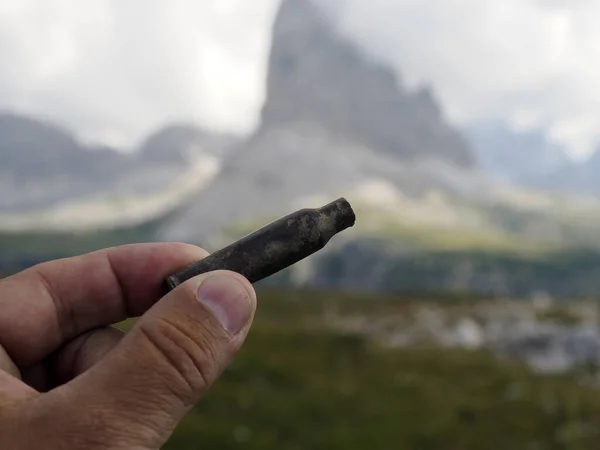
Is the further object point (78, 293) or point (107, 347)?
point (78, 293)

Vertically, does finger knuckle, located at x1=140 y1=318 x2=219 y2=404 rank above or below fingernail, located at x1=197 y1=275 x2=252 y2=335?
below

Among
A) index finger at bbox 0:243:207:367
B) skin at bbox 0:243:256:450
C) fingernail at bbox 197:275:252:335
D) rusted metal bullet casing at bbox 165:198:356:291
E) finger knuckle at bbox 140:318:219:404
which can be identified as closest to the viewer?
skin at bbox 0:243:256:450

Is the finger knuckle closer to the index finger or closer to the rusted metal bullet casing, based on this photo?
the rusted metal bullet casing

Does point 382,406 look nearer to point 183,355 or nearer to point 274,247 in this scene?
point 274,247

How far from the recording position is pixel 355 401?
17734 millimetres

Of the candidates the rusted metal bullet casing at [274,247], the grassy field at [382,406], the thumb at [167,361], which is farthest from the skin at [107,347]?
the grassy field at [382,406]

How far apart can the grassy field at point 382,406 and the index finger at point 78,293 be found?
823 cm

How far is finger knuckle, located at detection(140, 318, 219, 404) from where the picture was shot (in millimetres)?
3707

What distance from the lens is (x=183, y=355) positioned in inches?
149

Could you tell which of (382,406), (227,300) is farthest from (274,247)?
(382,406)

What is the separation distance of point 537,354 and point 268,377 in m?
18.3

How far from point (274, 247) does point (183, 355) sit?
4.61 feet

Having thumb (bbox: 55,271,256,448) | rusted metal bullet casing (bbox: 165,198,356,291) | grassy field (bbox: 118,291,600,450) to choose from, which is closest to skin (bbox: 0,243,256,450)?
thumb (bbox: 55,271,256,448)

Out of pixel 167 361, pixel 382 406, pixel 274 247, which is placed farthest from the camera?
pixel 382 406
